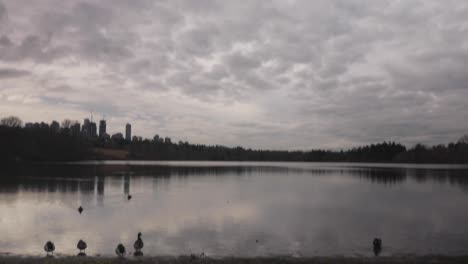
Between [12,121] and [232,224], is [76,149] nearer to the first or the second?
[12,121]

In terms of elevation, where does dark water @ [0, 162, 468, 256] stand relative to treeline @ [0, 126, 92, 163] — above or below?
below

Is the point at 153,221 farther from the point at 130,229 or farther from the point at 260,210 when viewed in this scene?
the point at 260,210

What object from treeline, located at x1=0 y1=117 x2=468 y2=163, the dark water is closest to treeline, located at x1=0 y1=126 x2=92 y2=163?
treeline, located at x1=0 y1=117 x2=468 y2=163

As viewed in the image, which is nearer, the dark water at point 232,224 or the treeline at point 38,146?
the dark water at point 232,224

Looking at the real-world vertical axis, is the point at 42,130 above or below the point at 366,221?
above

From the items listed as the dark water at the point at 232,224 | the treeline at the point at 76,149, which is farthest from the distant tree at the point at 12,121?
the dark water at the point at 232,224

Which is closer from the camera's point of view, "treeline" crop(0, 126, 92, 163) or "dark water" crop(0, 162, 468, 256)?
"dark water" crop(0, 162, 468, 256)

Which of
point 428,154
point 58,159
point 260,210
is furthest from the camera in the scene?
point 428,154

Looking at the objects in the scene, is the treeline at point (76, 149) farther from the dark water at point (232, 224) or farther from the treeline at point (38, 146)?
the dark water at point (232, 224)

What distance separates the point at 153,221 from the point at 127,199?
10.9 m

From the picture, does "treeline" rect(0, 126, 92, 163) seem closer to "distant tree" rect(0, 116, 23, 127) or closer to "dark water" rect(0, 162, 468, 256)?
"distant tree" rect(0, 116, 23, 127)

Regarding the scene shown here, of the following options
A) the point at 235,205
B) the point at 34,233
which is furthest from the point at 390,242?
the point at 34,233

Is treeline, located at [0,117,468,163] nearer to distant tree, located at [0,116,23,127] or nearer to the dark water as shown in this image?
distant tree, located at [0,116,23,127]

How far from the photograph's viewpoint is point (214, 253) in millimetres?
15570
